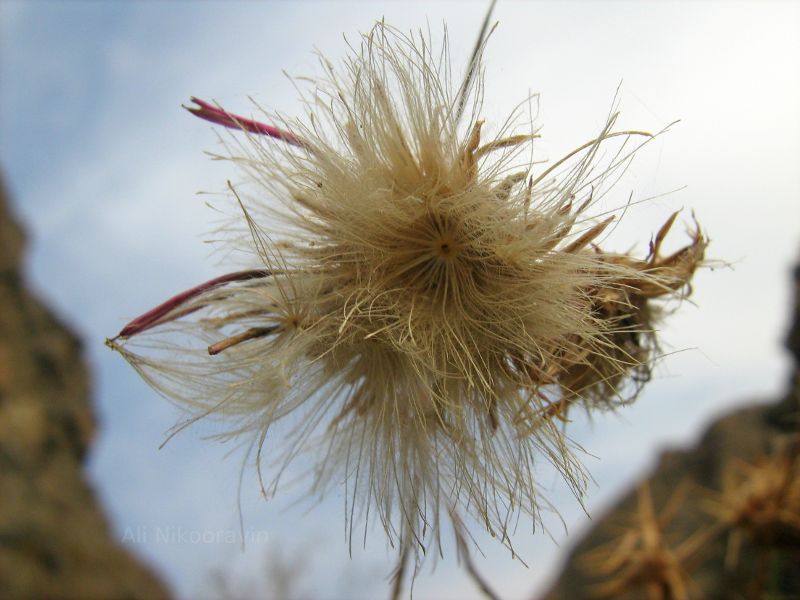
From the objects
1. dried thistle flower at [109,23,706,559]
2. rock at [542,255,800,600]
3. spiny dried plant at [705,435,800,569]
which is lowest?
rock at [542,255,800,600]

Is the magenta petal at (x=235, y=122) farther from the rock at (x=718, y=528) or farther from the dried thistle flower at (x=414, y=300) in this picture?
the rock at (x=718, y=528)

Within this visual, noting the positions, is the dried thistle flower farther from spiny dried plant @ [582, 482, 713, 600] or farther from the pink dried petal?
spiny dried plant @ [582, 482, 713, 600]

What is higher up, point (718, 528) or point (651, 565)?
point (651, 565)

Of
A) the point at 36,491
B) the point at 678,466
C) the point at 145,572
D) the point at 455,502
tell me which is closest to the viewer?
the point at 455,502

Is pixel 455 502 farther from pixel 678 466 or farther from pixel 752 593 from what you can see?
pixel 678 466

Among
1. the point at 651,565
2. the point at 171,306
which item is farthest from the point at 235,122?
the point at 651,565

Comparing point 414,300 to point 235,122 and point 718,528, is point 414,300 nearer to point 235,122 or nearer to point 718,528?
point 235,122

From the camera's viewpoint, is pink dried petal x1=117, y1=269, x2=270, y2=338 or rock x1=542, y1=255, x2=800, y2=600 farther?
rock x1=542, y1=255, x2=800, y2=600

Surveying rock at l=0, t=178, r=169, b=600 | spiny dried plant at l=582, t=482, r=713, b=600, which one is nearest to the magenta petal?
spiny dried plant at l=582, t=482, r=713, b=600

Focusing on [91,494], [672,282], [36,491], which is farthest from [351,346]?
[91,494]
